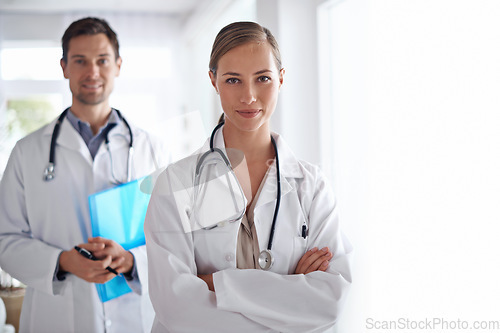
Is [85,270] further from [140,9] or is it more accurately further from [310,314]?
[140,9]

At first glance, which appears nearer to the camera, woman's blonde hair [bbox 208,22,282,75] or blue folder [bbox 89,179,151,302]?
woman's blonde hair [bbox 208,22,282,75]

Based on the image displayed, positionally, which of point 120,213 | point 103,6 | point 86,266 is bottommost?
point 86,266

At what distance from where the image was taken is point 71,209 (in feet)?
3.54

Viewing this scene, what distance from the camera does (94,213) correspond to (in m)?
0.98

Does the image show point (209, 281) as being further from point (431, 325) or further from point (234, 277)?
point (431, 325)

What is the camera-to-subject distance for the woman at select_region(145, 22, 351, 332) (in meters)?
0.70

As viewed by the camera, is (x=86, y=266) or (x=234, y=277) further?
(x=86, y=266)

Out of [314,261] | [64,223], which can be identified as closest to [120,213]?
[64,223]

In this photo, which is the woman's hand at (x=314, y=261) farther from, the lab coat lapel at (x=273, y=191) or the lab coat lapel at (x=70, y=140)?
the lab coat lapel at (x=70, y=140)

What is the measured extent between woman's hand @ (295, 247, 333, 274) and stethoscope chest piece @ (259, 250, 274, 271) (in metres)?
0.06

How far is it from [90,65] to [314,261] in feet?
2.11

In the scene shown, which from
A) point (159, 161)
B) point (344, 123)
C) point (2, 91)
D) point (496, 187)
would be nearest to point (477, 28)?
point (496, 187)

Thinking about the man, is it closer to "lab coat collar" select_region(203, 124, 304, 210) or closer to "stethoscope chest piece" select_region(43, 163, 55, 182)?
"stethoscope chest piece" select_region(43, 163, 55, 182)

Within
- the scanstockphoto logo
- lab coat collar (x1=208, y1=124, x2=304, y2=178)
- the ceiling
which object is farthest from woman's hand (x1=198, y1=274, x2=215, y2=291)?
the ceiling
